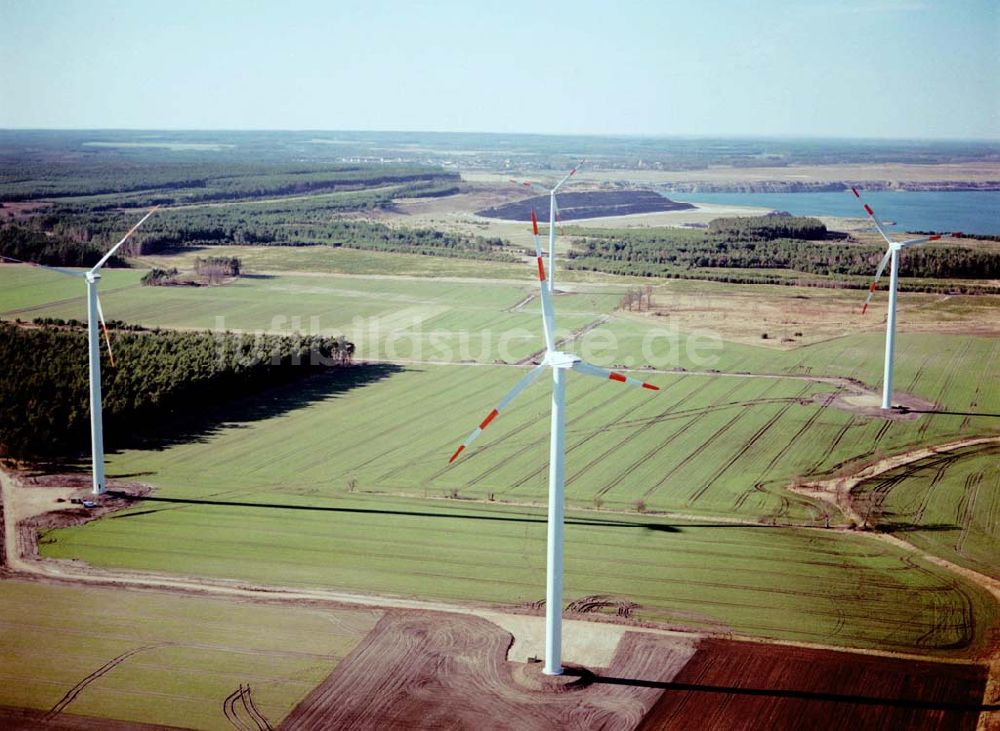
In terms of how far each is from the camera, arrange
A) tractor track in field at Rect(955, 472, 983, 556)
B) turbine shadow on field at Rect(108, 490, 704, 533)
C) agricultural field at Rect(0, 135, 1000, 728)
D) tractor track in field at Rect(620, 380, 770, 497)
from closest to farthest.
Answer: agricultural field at Rect(0, 135, 1000, 728), tractor track in field at Rect(955, 472, 983, 556), turbine shadow on field at Rect(108, 490, 704, 533), tractor track in field at Rect(620, 380, 770, 497)

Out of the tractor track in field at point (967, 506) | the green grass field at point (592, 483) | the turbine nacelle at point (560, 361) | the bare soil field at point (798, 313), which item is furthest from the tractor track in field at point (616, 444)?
the turbine nacelle at point (560, 361)

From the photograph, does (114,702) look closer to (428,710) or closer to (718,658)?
(428,710)

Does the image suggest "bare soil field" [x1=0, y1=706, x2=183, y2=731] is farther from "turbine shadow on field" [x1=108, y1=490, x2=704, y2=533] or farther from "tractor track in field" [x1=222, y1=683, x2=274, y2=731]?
"turbine shadow on field" [x1=108, y1=490, x2=704, y2=533]

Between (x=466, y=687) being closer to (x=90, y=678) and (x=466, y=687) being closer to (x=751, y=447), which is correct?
(x=90, y=678)

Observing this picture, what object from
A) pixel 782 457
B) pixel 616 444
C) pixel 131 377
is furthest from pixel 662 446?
pixel 131 377

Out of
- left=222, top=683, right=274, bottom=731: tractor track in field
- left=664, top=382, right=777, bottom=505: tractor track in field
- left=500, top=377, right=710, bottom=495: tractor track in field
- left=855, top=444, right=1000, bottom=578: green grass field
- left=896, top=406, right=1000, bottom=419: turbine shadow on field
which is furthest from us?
left=896, top=406, right=1000, bottom=419: turbine shadow on field

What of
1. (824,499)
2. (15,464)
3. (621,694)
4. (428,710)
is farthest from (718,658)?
(15,464)

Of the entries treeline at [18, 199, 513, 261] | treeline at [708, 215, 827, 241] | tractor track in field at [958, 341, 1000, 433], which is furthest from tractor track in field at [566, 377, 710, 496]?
treeline at [708, 215, 827, 241]
